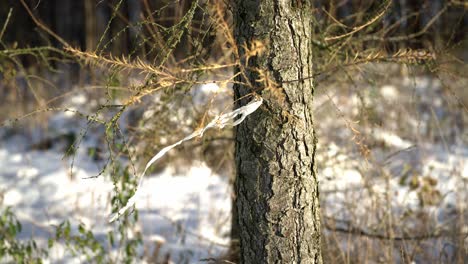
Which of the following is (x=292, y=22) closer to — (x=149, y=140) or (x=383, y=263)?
(x=149, y=140)

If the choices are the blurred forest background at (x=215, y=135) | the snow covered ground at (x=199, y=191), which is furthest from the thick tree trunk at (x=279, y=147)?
the snow covered ground at (x=199, y=191)

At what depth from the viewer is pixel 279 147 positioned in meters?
1.97

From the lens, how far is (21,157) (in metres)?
6.56

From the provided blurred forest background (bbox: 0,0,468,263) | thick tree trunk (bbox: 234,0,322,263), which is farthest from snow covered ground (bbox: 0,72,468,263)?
thick tree trunk (bbox: 234,0,322,263)

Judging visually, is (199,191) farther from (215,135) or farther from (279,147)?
(279,147)

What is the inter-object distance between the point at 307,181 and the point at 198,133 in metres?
0.46

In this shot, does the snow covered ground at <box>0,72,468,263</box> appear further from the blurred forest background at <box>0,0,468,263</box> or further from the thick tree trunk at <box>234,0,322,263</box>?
the thick tree trunk at <box>234,0,322,263</box>

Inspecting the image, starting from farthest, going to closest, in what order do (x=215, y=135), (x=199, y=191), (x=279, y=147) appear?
(x=199, y=191)
(x=215, y=135)
(x=279, y=147)

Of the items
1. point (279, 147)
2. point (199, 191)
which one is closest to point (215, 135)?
point (279, 147)

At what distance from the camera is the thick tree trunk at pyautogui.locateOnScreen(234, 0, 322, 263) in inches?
75.3

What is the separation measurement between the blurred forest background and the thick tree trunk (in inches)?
4.1

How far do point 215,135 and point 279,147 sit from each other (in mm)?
1510

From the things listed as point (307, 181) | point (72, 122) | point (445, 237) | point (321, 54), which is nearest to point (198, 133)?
point (307, 181)

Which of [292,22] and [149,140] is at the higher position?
[292,22]
